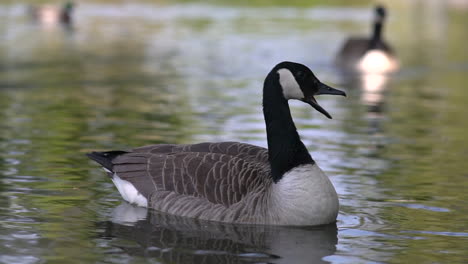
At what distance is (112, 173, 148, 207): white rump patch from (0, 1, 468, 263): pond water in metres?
0.16

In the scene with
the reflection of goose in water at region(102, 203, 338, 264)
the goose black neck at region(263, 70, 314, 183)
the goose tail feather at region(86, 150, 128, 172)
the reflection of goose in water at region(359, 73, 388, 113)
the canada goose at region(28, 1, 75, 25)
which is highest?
the canada goose at region(28, 1, 75, 25)

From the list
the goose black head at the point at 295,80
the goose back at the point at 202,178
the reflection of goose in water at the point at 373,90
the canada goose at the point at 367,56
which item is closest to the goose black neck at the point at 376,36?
the canada goose at the point at 367,56

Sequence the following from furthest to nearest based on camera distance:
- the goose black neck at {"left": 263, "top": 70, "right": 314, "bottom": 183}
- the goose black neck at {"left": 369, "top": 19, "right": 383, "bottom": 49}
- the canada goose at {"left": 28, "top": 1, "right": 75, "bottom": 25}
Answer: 1. the canada goose at {"left": 28, "top": 1, "right": 75, "bottom": 25}
2. the goose black neck at {"left": 369, "top": 19, "right": 383, "bottom": 49}
3. the goose black neck at {"left": 263, "top": 70, "right": 314, "bottom": 183}

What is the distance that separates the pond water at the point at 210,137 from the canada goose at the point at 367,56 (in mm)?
557

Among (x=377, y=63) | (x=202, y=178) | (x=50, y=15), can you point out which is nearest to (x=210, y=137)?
(x=202, y=178)

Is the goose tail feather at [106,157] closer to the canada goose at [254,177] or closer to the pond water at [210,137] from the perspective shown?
the canada goose at [254,177]

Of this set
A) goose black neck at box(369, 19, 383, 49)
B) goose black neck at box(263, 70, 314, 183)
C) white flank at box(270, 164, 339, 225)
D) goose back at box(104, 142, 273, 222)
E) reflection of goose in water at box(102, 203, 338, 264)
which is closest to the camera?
reflection of goose in water at box(102, 203, 338, 264)

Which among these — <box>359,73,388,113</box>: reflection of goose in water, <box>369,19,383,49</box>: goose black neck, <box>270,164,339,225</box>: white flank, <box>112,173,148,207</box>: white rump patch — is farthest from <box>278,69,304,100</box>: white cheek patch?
<box>369,19,383,49</box>: goose black neck

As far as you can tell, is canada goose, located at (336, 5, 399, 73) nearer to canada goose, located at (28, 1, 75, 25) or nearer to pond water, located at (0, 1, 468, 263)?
pond water, located at (0, 1, 468, 263)

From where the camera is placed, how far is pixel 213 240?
970cm

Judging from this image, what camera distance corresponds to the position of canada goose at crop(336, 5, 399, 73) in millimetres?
28844

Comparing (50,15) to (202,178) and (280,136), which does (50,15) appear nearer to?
(202,178)

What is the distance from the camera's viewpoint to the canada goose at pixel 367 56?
28.8 m

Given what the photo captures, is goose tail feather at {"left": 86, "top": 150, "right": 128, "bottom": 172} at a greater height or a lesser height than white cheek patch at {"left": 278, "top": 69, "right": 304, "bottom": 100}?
lesser
